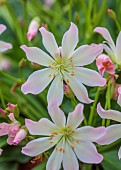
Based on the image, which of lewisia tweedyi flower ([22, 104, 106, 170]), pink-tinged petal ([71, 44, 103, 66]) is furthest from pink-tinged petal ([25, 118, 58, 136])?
pink-tinged petal ([71, 44, 103, 66])

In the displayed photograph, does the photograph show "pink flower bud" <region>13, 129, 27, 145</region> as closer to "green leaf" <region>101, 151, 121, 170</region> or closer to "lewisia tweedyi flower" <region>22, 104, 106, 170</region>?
"lewisia tweedyi flower" <region>22, 104, 106, 170</region>

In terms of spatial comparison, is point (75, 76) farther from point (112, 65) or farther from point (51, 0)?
point (51, 0)

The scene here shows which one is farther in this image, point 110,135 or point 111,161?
point 111,161

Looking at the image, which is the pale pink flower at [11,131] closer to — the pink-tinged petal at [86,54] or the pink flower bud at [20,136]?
the pink flower bud at [20,136]

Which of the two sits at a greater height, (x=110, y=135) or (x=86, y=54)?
(x=86, y=54)

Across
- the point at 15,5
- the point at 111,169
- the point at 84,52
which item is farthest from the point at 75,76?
the point at 15,5

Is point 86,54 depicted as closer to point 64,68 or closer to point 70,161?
point 64,68

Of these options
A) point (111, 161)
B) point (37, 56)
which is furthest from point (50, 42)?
point (111, 161)
